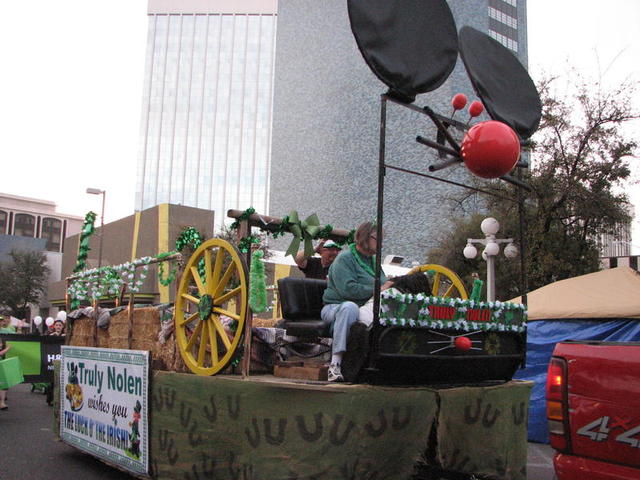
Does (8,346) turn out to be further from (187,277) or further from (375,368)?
(375,368)

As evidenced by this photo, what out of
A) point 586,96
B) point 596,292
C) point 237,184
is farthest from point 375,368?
point 237,184

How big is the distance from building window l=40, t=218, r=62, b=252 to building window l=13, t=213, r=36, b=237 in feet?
6.06

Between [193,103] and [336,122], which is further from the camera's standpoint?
[193,103]

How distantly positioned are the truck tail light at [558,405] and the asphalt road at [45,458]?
3.41 m

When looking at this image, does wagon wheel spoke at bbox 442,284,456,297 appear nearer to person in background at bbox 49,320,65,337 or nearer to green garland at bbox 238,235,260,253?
green garland at bbox 238,235,260,253

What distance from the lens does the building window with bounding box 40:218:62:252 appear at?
103231 millimetres

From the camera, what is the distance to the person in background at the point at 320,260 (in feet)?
20.4

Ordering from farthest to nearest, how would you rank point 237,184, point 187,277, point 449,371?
point 237,184, point 187,277, point 449,371

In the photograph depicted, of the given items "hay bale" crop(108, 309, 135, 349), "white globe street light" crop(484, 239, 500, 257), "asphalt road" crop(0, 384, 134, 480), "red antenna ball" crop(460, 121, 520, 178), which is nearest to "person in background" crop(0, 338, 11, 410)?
"asphalt road" crop(0, 384, 134, 480)

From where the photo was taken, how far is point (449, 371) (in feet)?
14.5

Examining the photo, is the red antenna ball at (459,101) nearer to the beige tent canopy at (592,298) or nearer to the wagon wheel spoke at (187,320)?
the wagon wheel spoke at (187,320)

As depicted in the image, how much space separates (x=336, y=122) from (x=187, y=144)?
225ft

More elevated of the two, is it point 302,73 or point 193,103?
point 193,103

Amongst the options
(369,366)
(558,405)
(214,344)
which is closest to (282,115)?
(214,344)
